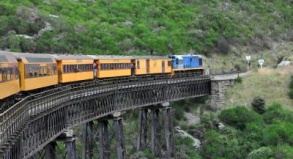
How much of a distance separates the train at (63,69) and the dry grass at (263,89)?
700 centimetres

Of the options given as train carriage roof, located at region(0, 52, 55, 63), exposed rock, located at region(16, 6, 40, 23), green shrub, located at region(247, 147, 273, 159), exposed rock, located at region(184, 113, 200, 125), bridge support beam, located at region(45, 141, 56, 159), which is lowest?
green shrub, located at region(247, 147, 273, 159)

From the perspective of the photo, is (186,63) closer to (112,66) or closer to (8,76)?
(112,66)

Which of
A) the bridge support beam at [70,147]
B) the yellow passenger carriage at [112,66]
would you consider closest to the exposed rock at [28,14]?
the yellow passenger carriage at [112,66]

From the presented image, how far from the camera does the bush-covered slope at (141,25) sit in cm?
7269

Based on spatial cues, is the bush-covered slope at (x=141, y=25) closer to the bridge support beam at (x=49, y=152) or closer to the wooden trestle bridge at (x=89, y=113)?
the wooden trestle bridge at (x=89, y=113)

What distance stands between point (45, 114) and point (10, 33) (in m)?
44.9

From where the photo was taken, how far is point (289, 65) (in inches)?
2857

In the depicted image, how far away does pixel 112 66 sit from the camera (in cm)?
4394

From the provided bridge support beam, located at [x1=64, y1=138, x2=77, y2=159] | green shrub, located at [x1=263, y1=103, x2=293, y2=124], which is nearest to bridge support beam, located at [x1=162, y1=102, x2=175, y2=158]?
green shrub, located at [x1=263, y1=103, x2=293, y2=124]

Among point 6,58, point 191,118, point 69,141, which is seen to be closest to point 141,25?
point 191,118

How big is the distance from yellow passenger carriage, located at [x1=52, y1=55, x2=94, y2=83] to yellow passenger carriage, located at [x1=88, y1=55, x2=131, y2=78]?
1197mm

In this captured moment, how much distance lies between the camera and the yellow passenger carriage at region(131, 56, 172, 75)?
48153 mm

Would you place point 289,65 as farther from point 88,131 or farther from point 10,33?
point 88,131

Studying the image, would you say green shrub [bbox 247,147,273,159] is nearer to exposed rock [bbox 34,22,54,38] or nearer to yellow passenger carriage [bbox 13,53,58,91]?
yellow passenger carriage [bbox 13,53,58,91]
